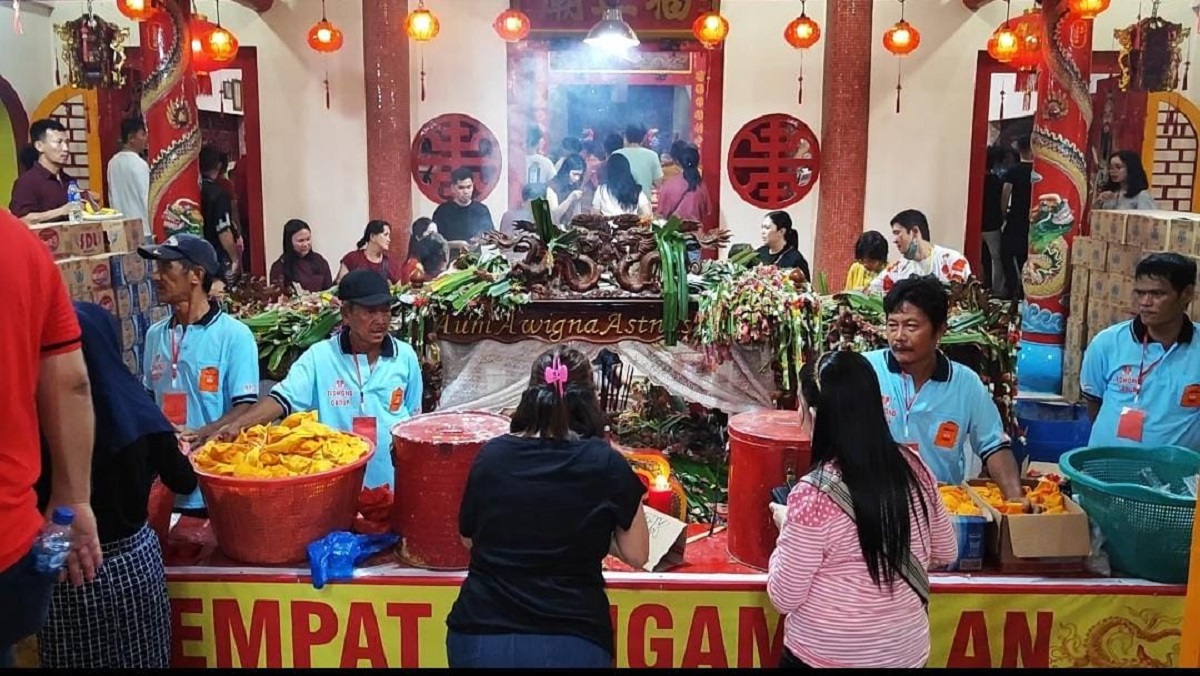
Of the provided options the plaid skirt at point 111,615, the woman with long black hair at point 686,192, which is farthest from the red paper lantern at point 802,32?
the plaid skirt at point 111,615

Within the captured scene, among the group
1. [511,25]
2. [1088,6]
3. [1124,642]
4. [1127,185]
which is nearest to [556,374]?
[1124,642]

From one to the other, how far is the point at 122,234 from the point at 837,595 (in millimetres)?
4264

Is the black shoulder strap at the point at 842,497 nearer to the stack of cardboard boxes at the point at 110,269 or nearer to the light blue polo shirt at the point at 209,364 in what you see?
the light blue polo shirt at the point at 209,364

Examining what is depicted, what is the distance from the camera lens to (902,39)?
24.3 ft

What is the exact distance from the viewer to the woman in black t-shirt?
188cm

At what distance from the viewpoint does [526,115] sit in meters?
8.29

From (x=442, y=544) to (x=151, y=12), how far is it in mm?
Answer: 5497

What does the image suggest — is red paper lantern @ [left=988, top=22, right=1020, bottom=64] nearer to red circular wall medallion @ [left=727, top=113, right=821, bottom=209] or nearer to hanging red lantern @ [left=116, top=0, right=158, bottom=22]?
red circular wall medallion @ [left=727, top=113, right=821, bottom=209]

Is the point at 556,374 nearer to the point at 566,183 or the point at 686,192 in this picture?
the point at 686,192

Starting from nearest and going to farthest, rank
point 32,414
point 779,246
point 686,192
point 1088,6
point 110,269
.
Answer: point 32,414, point 110,269, point 779,246, point 1088,6, point 686,192

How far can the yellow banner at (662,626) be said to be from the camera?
8.20 feet

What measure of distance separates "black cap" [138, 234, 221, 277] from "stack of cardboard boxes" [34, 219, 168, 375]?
160 centimetres

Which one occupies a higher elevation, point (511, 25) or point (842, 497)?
point (511, 25)

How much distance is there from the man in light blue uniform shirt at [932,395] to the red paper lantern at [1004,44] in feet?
16.4
